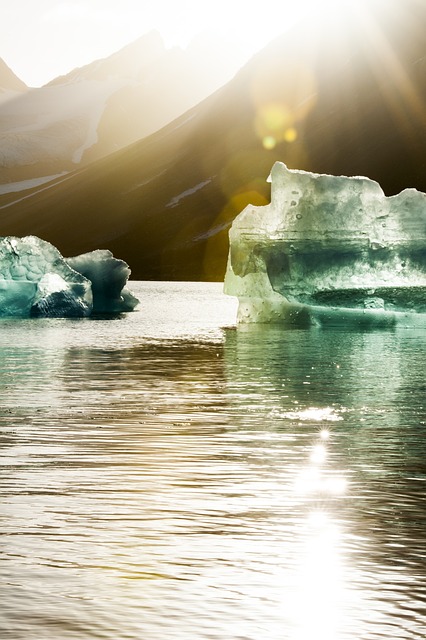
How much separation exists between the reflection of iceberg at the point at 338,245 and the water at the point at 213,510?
17.8 m

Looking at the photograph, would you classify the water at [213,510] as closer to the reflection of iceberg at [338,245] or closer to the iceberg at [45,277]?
the reflection of iceberg at [338,245]

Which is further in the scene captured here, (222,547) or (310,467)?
(310,467)

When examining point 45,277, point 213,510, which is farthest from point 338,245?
point 213,510

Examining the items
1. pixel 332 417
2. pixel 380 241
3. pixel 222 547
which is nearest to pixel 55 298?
pixel 380 241

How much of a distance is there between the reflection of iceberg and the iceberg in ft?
48.8

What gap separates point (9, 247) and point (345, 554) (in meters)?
49.8

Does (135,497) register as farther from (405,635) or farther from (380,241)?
(380,241)

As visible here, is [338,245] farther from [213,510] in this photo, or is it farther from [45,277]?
[213,510]

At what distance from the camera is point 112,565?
410 inches

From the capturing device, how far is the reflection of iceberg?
46.3 metres

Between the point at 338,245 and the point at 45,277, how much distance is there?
63.8 ft

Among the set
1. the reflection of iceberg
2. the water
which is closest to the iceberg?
the reflection of iceberg

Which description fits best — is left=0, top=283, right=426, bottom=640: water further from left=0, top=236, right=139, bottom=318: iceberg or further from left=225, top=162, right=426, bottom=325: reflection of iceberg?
left=0, top=236, right=139, bottom=318: iceberg

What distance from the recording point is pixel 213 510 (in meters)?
12.7
